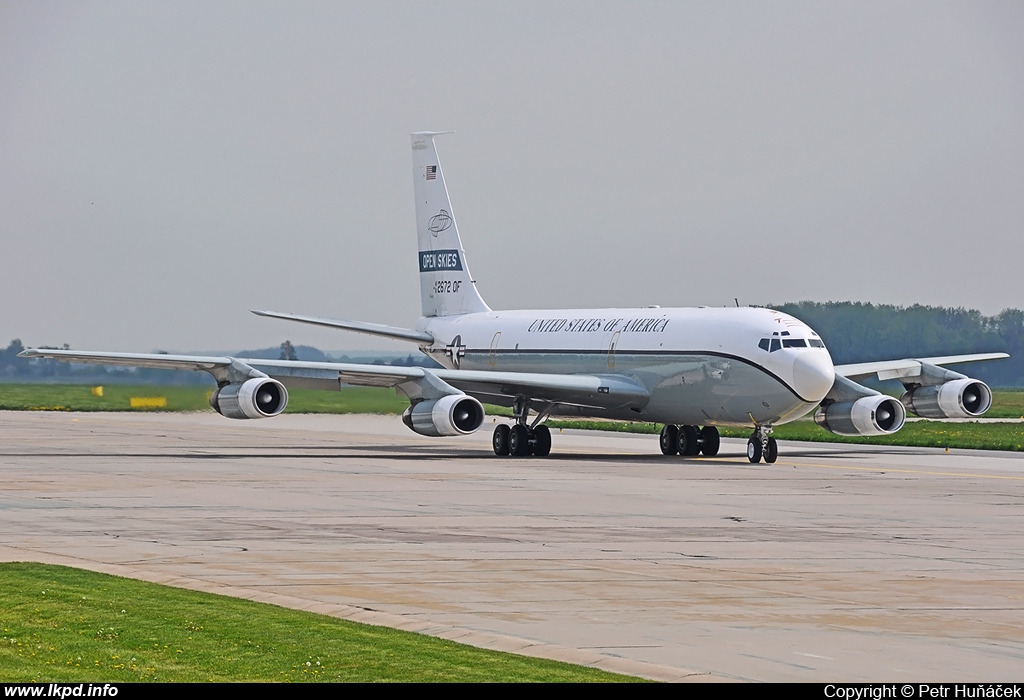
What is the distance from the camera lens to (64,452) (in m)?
41.8

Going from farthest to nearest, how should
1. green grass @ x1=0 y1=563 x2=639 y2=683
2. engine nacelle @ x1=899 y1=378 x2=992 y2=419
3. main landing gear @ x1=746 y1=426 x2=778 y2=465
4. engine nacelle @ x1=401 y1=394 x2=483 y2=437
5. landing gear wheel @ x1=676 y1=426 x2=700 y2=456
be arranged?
1. engine nacelle @ x1=899 y1=378 x2=992 y2=419
2. landing gear wheel @ x1=676 y1=426 x2=700 y2=456
3. engine nacelle @ x1=401 y1=394 x2=483 y2=437
4. main landing gear @ x1=746 y1=426 x2=778 y2=465
5. green grass @ x1=0 y1=563 x2=639 y2=683

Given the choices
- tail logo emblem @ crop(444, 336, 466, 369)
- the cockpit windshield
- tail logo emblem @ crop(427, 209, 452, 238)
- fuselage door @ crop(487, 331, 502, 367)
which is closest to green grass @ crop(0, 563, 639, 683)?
→ the cockpit windshield

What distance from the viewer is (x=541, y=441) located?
1709 inches

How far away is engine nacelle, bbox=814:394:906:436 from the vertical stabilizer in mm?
16111

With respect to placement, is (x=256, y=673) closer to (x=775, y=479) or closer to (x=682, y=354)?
(x=775, y=479)

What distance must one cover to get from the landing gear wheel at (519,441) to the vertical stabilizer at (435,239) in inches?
443

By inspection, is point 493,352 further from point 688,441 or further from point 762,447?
point 762,447

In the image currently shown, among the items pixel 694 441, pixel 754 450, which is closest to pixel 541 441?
pixel 694 441

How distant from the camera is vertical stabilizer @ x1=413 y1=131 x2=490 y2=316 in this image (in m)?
54.2

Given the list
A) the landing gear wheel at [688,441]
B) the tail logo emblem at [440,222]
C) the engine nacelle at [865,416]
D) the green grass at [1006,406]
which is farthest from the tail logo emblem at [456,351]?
the green grass at [1006,406]

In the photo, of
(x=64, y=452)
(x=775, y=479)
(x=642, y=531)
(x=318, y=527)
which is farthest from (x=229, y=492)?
(x=64, y=452)

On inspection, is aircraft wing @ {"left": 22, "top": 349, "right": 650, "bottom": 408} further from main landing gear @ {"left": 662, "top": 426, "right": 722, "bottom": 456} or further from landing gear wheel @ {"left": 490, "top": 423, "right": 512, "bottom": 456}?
main landing gear @ {"left": 662, "top": 426, "right": 722, "bottom": 456}

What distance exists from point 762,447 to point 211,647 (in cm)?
2926

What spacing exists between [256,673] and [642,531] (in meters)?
11.6
